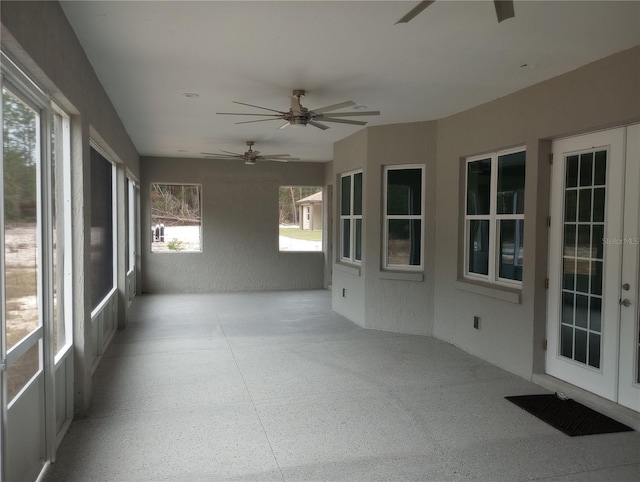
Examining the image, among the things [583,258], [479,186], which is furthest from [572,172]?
[479,186]

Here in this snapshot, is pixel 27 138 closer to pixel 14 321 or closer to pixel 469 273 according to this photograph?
pixel 14 321

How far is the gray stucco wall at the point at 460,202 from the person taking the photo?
3.80 metres

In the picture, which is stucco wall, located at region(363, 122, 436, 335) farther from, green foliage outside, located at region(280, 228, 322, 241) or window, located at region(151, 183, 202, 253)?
window, located at region(151, 183, 202, 253)

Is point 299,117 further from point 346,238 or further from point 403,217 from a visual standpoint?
point 346,238

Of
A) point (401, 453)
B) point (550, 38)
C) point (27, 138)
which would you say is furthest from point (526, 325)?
point (27, 138)

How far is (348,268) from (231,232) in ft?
12.0

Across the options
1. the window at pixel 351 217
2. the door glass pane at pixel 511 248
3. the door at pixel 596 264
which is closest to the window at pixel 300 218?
the window at pixel 351 217

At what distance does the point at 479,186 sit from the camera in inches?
211

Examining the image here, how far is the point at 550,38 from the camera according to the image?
10.9 feet

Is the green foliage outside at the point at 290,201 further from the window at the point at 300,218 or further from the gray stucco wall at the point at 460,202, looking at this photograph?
the gray stucco wall at the point at 460,202

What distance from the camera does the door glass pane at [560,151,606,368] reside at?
381 cm

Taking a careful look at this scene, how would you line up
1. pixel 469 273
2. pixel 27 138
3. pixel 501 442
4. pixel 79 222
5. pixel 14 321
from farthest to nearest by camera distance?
pixel 469 273 < pixel 79 222 < pixel 501 442 < pixel 27 138 < pixel 14 321

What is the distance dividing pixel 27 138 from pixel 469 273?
4.60 m

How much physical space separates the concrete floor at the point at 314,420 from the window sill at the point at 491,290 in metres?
0.73
